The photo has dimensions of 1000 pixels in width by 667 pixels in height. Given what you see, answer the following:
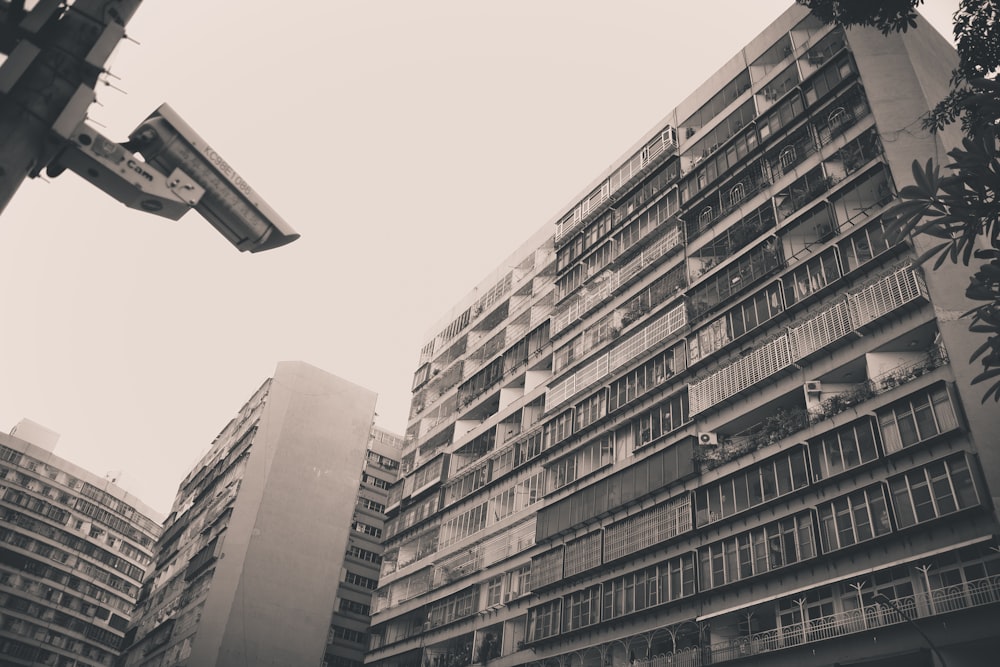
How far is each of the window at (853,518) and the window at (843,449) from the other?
1037 mm

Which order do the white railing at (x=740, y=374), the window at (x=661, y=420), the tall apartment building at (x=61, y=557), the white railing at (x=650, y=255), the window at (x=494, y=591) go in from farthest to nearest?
the tall apartment building at (x=61, y=557) < the window at (x=494, y=591) < the white railing at (x=650, y=255) < the window at (x=661, y=420) < the white railing at (x=740, y=374)

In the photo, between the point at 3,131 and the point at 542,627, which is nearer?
the point at 3,131

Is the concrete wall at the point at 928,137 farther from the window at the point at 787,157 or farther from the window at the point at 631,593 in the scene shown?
the window at the point at 631,593

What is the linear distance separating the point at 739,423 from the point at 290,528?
4362 cm

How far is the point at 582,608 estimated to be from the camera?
34.9 m

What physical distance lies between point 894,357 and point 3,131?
27399 mm

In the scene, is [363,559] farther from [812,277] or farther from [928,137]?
[928,137]

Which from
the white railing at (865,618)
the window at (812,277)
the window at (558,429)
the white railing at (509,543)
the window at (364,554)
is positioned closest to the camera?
the white railing at (865,618)

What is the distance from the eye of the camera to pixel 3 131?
17.6 ft

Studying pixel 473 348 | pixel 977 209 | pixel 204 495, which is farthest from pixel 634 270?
pixel 204 495

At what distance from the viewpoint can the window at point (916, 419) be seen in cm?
2320

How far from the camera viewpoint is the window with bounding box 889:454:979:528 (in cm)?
2178

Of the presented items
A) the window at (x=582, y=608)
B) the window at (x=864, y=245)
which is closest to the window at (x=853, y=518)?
the window at (x=864, y=245)

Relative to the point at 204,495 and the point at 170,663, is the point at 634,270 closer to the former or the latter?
the point at 170,663
